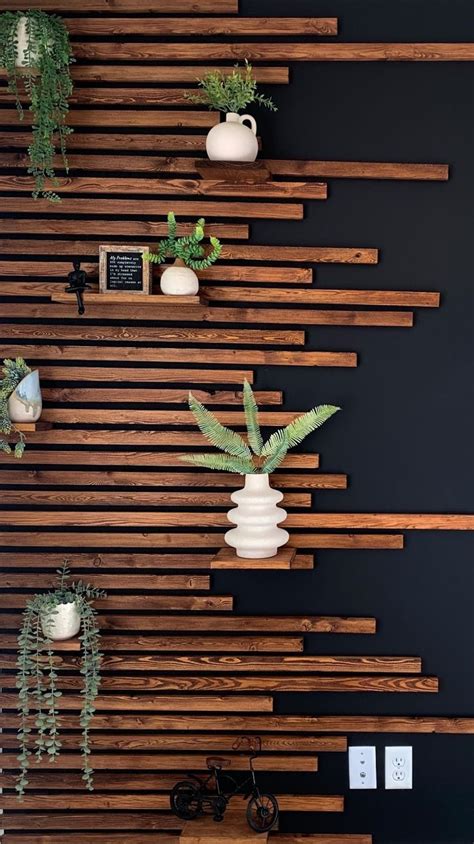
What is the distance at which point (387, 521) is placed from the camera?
9.30 feet

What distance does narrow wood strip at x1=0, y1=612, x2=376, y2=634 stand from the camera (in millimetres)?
2832

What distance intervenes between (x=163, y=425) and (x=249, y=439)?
33cm

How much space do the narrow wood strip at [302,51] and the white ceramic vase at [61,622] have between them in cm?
174

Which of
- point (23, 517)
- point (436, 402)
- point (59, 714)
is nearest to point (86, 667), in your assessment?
point (59, 714)

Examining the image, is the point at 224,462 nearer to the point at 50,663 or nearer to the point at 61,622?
the point at 61,622

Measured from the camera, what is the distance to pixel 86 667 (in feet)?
8.91

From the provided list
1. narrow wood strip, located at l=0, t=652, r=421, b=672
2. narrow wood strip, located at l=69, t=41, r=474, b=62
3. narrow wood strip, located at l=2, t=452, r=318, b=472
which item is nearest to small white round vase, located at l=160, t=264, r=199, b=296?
narrow wood strip, located at l=2, t=452, r=318, b=472

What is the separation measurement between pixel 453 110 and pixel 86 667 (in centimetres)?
210

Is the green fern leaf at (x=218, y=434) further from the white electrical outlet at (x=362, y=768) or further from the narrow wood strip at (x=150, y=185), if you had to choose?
the white electrical outlet at (x=362, y=768)

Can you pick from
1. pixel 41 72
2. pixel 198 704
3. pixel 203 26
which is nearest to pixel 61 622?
pixel 198 704

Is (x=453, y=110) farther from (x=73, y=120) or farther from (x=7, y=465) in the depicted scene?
(x=7, y=465)

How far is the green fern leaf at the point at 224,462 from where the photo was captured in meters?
2.66

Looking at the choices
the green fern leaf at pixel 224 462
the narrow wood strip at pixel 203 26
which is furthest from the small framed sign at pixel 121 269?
the narrow wood strip at pixel 203 26

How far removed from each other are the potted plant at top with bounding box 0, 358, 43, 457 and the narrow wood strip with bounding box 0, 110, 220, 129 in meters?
0.61
